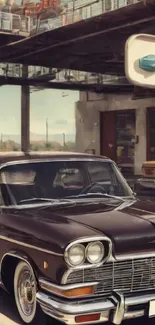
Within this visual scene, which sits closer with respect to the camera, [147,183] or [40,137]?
[147,183]

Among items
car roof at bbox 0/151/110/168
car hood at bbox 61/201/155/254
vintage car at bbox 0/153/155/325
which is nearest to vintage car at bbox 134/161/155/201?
car roof at bbox 0/151/110/168

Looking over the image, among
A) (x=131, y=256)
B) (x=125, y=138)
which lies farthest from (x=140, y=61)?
(x=125, y=138)

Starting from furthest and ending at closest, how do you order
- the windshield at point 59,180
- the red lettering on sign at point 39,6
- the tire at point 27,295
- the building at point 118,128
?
1. the building at point 118,128
2. the red lettering on sign at point 39,6
3. the windshield at point 59,180
4. the tire at point 27,295

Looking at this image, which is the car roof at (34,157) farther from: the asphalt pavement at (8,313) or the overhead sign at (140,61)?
the asphalt pavement at (8,313)

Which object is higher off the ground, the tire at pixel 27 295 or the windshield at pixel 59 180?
the windshield at pixel 59 180

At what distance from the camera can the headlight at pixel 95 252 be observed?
3984mm

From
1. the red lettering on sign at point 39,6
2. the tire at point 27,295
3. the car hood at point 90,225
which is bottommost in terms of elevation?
the tire at point 27,295

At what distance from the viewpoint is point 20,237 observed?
4.51 m

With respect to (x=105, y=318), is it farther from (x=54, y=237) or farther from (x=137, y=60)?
(x=137, y=60)

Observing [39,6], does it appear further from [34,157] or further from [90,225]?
[90,225]

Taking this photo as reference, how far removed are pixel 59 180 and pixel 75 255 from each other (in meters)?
1.54

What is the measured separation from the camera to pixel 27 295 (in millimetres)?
4562

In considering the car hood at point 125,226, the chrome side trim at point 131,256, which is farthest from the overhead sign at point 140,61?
the chrome side trim at point 131,256

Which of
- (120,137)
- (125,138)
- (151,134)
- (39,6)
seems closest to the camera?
(39,6)
